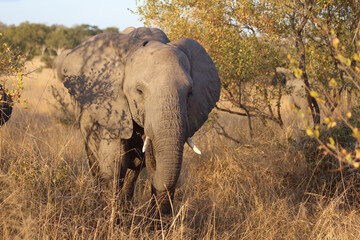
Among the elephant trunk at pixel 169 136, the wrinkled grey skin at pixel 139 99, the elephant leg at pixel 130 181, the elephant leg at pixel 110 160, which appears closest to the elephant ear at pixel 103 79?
the wrinkled grey skin at pixel 139 99

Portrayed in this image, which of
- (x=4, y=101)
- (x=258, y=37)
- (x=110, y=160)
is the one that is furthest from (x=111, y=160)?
(x=258, y=37)

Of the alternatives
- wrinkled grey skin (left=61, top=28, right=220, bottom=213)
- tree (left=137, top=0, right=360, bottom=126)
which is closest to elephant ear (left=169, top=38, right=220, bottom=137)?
wrinkled grey skin (left=61, top=28, right=220, bottom=213)

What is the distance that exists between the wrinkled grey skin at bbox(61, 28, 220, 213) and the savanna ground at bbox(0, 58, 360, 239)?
32 cm

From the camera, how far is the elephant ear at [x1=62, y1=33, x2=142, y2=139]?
167 inches

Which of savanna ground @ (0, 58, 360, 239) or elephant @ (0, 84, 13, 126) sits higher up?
elephant @ (0, 84, 13, 126)

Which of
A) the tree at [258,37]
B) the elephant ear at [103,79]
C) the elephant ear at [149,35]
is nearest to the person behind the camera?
the elephant ear at [103,79]

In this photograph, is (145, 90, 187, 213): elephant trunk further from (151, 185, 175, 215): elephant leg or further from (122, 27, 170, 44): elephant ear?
(122, 27, 170, 44): elephant ear

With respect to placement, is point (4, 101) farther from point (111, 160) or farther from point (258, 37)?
point (258, 37)

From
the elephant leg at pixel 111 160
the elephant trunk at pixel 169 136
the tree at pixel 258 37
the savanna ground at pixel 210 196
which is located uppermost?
the tree at pixel 258 37

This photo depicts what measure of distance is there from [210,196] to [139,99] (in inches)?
69.0

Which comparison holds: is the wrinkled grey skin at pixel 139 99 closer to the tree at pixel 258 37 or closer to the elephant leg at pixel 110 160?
the elephant leg at pixel 110 160

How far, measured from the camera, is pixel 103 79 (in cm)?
438

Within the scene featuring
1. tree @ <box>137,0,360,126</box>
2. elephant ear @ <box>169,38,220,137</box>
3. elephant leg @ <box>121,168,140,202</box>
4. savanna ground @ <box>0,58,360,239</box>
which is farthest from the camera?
tree @ <box>137,0,360,126</box>

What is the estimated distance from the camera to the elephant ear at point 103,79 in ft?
14.0
